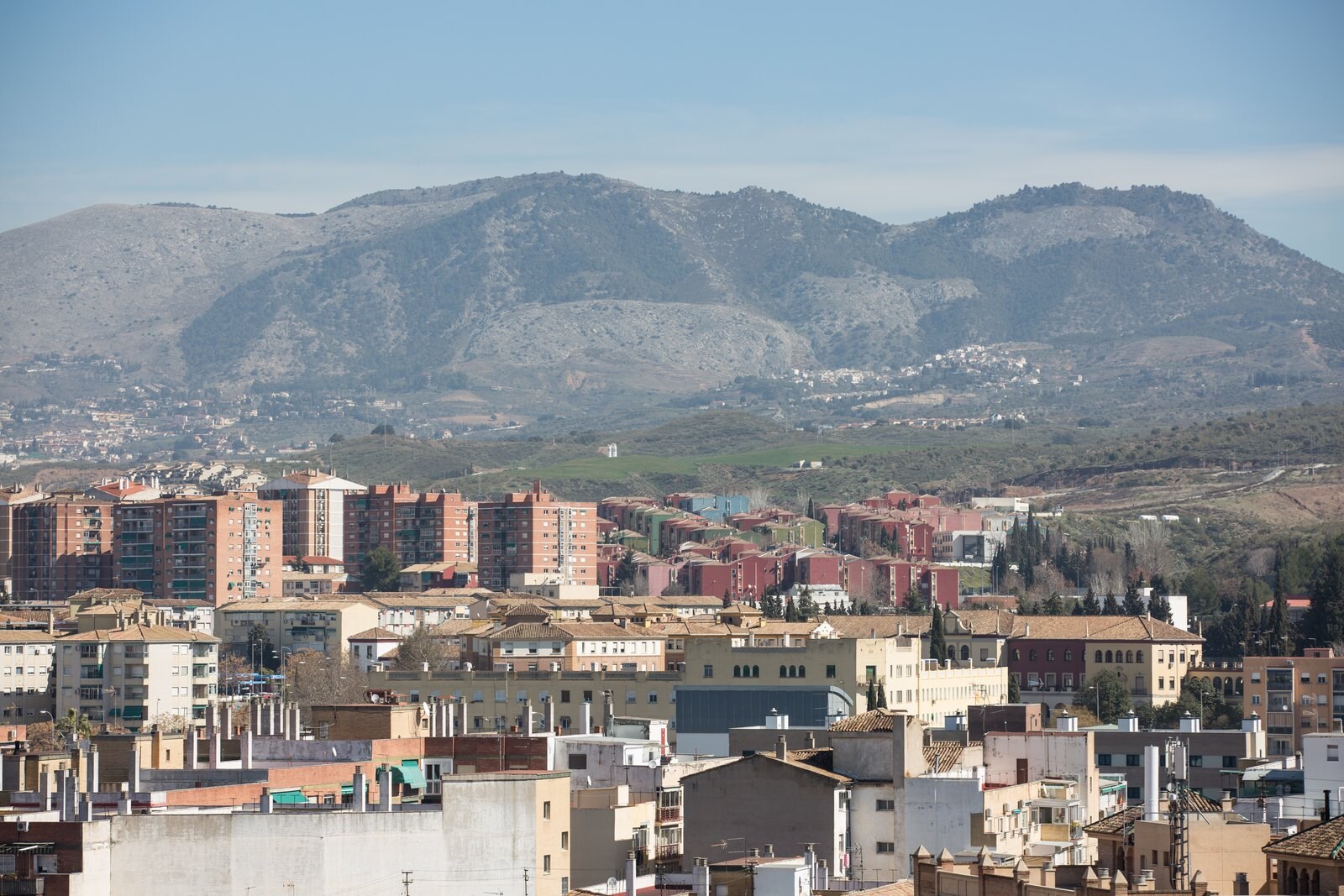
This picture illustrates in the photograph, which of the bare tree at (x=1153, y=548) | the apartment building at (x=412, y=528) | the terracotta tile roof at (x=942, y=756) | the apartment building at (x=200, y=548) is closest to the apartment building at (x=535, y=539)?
the apartment building at (x=412, y=528)

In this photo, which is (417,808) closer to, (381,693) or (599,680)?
(381,693)

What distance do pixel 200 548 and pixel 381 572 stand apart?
1061 cm

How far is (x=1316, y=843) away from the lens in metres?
28.0

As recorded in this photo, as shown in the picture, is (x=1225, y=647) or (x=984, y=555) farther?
(x=984, y=555)

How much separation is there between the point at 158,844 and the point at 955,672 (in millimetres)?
57544

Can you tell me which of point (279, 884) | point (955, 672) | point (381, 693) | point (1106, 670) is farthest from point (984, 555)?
point (279, 884)

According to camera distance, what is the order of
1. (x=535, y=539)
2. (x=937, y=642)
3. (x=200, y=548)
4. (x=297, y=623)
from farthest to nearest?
(x=535, y=539)
(x=200, y=548)
(x=297, y=623)
(x=937, y=642)

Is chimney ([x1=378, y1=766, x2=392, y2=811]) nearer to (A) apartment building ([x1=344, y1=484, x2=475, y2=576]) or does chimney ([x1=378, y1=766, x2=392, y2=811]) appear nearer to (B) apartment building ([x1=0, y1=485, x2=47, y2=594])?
(B) apartment building ([x1=0, y1=485, x2=47, y2=594])

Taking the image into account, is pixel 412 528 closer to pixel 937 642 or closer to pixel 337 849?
pixel 937 642

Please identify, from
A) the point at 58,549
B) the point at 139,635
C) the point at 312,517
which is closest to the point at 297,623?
the point at 139,635

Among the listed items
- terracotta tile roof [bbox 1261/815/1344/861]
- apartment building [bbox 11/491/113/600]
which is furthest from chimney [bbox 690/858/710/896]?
apartment building [bbox 11/491/113/600]

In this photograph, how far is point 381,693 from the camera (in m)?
66.5

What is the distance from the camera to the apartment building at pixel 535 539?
18612cm

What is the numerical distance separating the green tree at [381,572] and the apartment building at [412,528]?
15545mm
